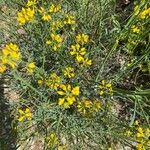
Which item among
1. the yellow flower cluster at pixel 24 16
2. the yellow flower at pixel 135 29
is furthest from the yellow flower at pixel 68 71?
the yellow flower at pixel 135 29

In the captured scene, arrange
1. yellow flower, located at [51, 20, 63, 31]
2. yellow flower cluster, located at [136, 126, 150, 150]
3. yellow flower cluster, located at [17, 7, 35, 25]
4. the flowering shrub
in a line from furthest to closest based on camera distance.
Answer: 1. yellow flower, located at [51, 20, 63, 31]
2. the flowering shrub
3. yellow flower cluster, located at [17, 7, 35, 25]
4. yellow flower cluster, located at [136, 126, 150, 150]

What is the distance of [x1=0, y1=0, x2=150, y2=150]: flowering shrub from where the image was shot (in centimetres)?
257

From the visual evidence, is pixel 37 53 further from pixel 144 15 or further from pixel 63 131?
pixel 144 15

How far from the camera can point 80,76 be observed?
2818mm

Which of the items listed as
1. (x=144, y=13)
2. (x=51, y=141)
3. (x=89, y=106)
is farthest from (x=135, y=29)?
(x=51, y=141)

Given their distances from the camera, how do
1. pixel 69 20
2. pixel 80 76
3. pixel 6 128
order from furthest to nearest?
pixel 6 128 < pixel 80 76 < pixel 69 20

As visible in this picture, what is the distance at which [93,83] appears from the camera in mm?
2816

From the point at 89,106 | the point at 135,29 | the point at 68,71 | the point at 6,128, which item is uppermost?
the point at 135,29

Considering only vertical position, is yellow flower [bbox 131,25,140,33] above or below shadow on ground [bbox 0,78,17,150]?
above

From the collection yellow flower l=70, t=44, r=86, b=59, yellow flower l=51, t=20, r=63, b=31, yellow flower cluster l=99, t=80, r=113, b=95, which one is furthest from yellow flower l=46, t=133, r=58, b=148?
yellow flower l=51, t=20, r=63, b=31

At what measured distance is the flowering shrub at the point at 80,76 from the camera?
257 centimetres

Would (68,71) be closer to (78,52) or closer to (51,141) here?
(78,52)

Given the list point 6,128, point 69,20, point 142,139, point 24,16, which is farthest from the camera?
point 6,128

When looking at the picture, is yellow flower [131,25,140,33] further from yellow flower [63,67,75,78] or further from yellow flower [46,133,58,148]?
yellow flower [46,133,58,148]
